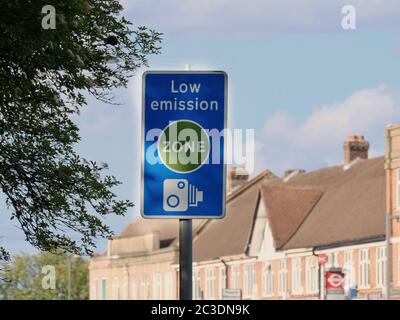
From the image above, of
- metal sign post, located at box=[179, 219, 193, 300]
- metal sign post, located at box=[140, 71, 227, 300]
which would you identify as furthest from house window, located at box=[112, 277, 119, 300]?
metal sign post, located at box=[140, 71, 227, 300]

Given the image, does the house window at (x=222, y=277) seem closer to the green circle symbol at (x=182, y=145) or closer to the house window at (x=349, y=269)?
the house window at (x=349, y=269)

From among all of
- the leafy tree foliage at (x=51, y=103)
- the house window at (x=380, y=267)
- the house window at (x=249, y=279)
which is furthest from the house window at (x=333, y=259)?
the leafy tree foliage at (x=51, y=103)

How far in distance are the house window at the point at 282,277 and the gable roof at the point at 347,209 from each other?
119cm

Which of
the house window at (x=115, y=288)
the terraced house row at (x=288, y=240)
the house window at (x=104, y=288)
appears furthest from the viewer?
the house window at (x=104, y=288)

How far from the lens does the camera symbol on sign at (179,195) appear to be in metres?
10.3

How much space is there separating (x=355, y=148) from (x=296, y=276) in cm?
1538

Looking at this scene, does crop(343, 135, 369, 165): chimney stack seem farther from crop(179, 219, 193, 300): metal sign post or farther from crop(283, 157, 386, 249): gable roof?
crop(179, 219, 193, 300): metal sign post

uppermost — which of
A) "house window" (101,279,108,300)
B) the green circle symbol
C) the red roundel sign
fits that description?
"house window" (101,279,108,300)

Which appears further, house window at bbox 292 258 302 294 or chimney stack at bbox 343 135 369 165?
chimney stack at bbox 343 135 369 165

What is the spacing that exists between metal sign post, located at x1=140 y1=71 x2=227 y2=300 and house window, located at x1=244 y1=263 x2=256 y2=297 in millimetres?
94149

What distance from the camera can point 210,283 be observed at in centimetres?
11206

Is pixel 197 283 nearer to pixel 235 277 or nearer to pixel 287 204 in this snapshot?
pixel 235 277

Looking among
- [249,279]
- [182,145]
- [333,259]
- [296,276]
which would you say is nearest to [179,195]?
[182,145]

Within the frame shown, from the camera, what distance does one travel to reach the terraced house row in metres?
87.9
